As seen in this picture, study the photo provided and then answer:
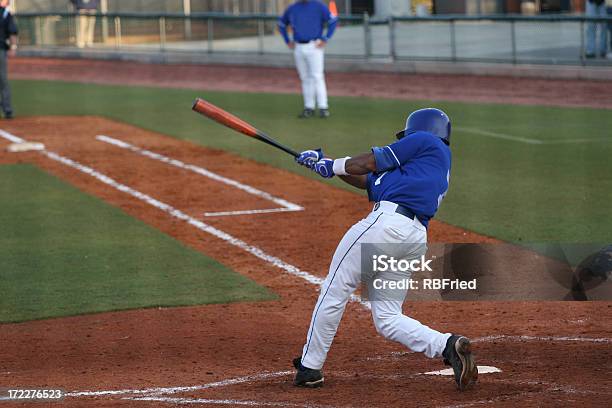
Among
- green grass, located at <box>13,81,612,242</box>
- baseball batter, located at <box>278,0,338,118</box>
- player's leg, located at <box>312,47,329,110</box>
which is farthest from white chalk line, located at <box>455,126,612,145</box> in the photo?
baseball batter, located at <box>278,0,338,118</box>

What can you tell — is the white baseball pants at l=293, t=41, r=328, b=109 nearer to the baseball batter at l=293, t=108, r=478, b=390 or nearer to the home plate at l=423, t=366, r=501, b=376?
the home plate at l=423, t=366, r=501, b=376

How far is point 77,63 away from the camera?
34.1m

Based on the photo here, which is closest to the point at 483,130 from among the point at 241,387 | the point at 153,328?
the point at 153,328

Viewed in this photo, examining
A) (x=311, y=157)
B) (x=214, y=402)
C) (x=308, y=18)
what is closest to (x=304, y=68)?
(x=308, y=18)

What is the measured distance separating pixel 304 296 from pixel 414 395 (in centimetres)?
287

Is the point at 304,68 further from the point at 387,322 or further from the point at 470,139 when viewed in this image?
the point at 387,322

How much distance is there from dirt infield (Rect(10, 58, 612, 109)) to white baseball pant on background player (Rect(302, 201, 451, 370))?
1484 cm

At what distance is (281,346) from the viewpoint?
25.5 ft

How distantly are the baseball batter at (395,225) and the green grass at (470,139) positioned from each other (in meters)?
4.40

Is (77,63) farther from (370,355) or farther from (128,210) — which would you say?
(370,355)

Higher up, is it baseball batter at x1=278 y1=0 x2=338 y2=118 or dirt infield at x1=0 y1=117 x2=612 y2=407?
baseball batter at x1=278 y1=0 x2=338 y2=118

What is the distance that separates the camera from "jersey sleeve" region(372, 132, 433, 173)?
6398 mm

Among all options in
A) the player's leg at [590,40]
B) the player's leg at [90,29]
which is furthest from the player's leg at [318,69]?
the player's leg at [90,29]

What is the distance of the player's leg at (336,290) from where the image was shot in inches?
255
